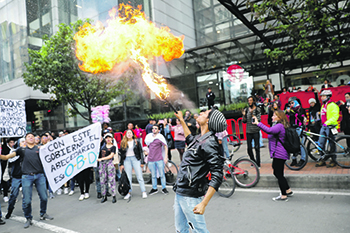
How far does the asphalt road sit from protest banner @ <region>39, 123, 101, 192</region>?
88 centimetres

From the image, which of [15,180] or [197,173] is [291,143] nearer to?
[197,173]

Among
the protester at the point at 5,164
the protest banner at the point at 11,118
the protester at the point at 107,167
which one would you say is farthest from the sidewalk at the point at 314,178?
the protest banner at the point at 11,118

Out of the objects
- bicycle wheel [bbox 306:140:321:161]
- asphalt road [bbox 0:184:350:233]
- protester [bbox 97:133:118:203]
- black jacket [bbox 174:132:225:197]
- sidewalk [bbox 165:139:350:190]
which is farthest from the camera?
bicycle wheel [bbox 306:140:321:161]

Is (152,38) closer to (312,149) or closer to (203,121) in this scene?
(312,149)

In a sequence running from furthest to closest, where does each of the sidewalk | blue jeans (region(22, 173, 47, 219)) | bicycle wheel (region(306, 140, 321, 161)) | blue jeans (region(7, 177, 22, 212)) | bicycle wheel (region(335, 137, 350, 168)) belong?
bicycle wheel (region(306, 140, 321, 161)) < bicycle wheel (region(335, 137, 350, 168)) < blue jeans (region(7, 177, 22, 212)) < the sidewalk < blue jeans (region(22, 173, 47, 219))

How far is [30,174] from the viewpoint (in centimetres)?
545

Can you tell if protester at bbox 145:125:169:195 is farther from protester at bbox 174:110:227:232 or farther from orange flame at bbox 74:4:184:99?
protester at bbox 174:110:227:232

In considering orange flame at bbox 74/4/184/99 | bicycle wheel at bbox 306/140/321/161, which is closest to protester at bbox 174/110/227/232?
orange flame at bbox 74/4/184/99

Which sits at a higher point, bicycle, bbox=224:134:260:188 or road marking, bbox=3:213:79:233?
bicycle, bbox=224:134:260:188

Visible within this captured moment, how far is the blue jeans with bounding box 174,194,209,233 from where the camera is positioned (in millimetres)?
2600

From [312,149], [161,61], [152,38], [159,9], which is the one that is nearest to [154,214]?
[312,149]

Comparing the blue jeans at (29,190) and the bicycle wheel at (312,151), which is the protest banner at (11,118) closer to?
the blue jeans at (29,190)

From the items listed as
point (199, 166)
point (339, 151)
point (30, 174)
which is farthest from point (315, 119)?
point (30, 174)

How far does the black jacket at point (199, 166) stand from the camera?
2.57 metres
